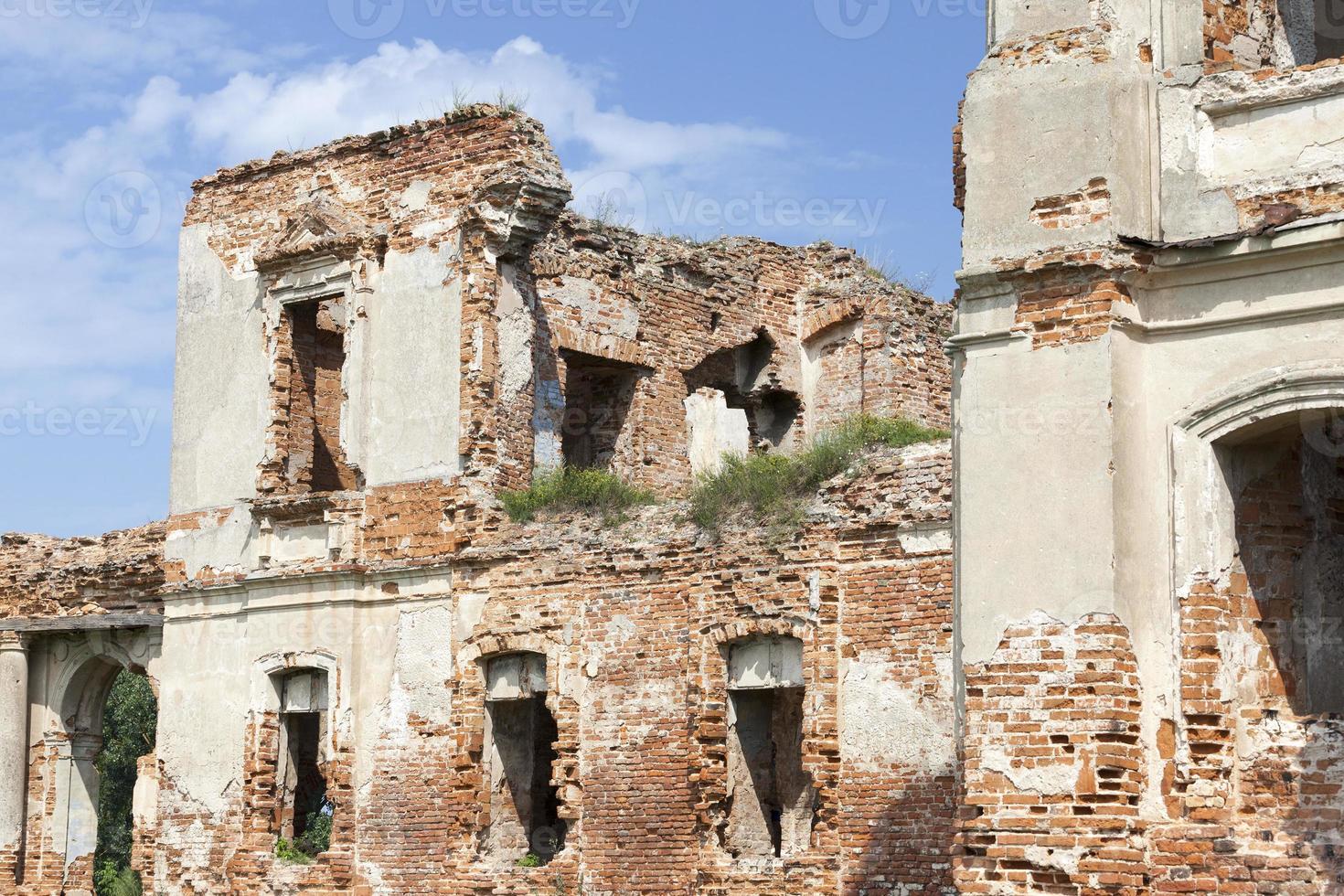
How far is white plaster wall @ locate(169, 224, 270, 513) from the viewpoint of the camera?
18516 millimetres

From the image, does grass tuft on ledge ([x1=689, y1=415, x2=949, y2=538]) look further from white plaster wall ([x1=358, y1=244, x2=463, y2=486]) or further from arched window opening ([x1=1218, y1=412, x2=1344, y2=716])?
arched window opening ([x1=1218, y1=412, x2=1344, y2=716])

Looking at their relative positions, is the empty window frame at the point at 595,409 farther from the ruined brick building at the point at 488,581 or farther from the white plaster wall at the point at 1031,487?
the white plaster wall at the point at 1031,487

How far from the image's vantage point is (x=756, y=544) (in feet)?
48.1

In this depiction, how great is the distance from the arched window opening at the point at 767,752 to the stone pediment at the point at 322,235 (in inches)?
219

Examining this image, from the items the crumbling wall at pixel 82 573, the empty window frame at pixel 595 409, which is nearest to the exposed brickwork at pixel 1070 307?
the empty window frame at pixel 595 409

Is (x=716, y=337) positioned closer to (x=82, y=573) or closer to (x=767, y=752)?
(x=767, y=752)

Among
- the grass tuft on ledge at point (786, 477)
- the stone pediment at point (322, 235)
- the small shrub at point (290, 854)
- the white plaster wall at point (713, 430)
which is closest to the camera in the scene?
the grass tuft on ledge at point (786, 477)

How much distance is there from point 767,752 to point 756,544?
1620 mm

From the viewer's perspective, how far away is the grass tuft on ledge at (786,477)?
14.6 meters

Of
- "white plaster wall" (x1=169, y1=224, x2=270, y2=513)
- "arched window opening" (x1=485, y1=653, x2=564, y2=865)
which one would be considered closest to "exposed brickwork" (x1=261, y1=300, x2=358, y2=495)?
"white plaster wall" (x1=169, y1=224, x2=270, y2=513)

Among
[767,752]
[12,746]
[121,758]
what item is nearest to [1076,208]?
[767,752]

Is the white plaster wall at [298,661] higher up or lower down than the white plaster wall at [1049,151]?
lower down

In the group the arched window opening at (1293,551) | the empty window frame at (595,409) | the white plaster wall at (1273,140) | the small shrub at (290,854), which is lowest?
the small shrub at (290,854)

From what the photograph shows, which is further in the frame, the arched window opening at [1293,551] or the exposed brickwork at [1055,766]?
the arched window opening at [1293,551]
